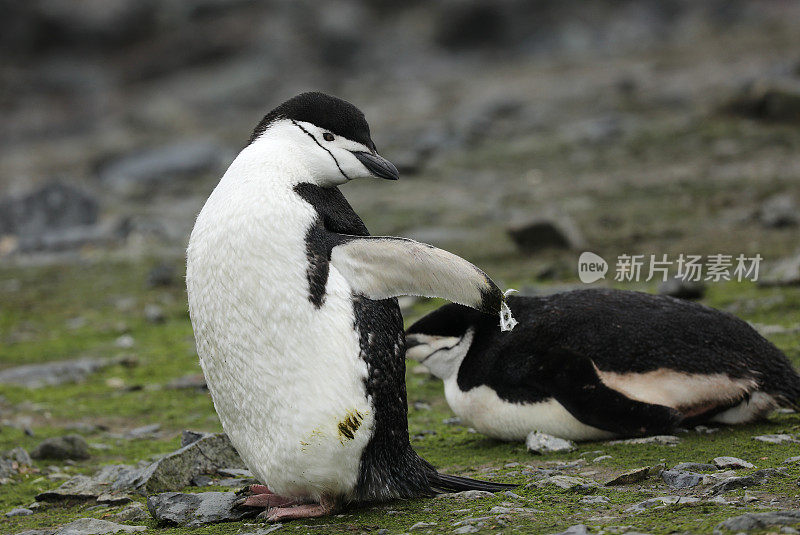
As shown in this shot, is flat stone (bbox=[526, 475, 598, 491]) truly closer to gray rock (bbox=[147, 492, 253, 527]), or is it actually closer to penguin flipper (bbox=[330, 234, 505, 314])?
penguin flipper (bbox=[330, 234, 505, 314])

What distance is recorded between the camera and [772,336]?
576 centimetres

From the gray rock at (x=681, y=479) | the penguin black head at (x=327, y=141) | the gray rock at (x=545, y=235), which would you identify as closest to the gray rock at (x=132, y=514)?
the penguin black head at (x=327, y=141)

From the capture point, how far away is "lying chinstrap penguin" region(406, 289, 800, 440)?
4309 mm

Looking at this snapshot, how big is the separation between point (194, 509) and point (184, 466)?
0.54 metres

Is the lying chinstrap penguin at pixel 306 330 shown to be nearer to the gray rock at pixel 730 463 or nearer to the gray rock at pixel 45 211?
the gray rock at pixel 730 463

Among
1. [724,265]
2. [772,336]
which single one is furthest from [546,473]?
[724,265]

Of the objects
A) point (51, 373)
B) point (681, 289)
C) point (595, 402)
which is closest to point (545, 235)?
point (681, 289)

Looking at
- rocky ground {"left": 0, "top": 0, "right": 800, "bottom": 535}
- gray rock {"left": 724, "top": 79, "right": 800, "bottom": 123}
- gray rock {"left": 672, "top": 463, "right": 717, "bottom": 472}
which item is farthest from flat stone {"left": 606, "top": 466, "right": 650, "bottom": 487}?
gray rock {"left": 724, "top": 79, "right": 800, "bottom": 123}

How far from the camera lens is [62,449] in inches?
193

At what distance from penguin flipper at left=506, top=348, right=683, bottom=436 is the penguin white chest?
1.19 metres

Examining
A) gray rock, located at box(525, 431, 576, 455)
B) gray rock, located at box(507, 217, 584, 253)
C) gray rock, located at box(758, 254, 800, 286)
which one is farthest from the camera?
gray rock, located at box(507, 217, 584, 253)

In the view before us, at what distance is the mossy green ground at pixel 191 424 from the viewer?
10.4 feet

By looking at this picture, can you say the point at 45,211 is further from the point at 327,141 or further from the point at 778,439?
the point at 778,439

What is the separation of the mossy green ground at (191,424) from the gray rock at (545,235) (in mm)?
464
